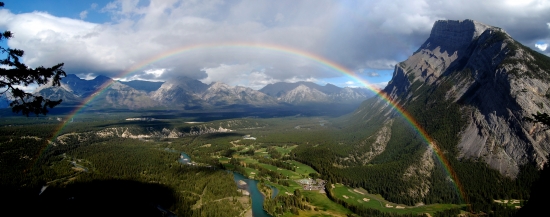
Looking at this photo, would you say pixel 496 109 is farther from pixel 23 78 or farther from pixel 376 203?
pixel 23 78

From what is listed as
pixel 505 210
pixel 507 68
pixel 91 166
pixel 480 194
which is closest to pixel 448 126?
pixel 507 68

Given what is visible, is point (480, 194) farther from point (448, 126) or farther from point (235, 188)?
point (235, 188)

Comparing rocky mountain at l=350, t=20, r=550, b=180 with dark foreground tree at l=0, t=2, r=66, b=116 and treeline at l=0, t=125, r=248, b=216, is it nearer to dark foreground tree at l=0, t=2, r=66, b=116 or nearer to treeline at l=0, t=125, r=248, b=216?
treeline at l=0, t=125, r=248, b=216

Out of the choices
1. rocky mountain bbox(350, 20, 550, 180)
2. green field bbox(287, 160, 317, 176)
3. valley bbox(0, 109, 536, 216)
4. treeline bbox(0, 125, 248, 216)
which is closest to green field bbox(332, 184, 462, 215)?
valley bbox(0, 109, 536, 216)

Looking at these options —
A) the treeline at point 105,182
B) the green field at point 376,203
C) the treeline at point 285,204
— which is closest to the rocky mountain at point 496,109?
the green field at point 376,203

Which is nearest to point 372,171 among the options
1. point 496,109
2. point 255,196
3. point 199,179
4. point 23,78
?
point 255,196
